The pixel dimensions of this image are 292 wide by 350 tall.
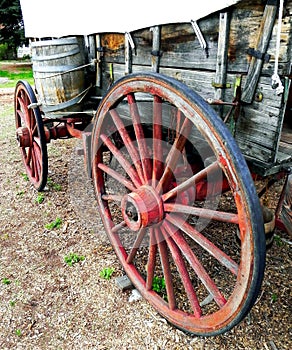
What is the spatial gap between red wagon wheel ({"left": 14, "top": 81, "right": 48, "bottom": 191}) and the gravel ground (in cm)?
34

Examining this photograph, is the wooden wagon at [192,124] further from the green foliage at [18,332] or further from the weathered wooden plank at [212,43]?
the green foliage at [18,332]

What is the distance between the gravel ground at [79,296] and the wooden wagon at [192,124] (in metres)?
0.23

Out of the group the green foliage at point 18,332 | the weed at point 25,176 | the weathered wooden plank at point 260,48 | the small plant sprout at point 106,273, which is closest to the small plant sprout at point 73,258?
the small plant sprout at point 106,273

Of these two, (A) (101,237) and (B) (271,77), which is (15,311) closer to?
(A) (101,237)

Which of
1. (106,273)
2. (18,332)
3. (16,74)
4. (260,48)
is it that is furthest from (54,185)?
(16,74)

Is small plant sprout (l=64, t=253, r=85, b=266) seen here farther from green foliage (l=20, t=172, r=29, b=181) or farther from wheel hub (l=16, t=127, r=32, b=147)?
green foliage (l=20, t=172, r=29, b=181)

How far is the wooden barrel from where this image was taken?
2926 mm

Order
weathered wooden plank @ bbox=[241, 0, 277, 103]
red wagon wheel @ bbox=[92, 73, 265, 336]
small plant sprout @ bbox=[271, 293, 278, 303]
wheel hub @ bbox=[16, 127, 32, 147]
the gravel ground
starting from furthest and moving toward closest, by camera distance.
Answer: wheel hub @ bbox=[16, 127, 32, 147]
small plant sprout @ bbox=[271, 293, 278, 303]
the gravel ground
weathered wooden plank @ bbox=[241, 0, 277, 103]
red wagon wheel @ bbox=[92, 73, 265, 336]

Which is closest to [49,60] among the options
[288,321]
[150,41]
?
[150,41]

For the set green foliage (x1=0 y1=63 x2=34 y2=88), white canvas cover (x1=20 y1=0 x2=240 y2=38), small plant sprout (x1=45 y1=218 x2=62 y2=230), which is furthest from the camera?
green foliage (x1=0 y1=63 x2=34 y2=88)

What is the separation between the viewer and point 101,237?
302 cm

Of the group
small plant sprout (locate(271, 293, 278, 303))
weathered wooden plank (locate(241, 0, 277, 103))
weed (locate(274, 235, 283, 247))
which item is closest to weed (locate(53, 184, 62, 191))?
weed (locate(274, 235, 283, 247))

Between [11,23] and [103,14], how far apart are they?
1332cm

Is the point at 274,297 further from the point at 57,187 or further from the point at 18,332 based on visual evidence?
the point at 57,187
